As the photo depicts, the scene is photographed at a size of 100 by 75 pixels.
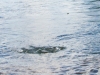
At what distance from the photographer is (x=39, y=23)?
12945mm

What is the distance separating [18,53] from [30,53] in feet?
1.16

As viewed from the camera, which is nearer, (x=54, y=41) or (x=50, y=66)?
(x=50, y=66)

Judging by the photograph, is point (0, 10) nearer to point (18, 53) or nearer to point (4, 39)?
point (4, 39)

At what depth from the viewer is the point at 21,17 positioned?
1467 cm

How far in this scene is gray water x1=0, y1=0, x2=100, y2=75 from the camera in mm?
6848

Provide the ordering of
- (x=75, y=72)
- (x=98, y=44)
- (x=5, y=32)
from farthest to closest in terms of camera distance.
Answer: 1. (x=5, y=32)
2. (x=98, y=44)
3. (x=75, y=72)

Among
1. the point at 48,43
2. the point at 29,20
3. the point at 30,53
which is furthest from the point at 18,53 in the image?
the point at 29,20

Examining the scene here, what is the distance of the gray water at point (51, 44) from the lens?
22.5ft

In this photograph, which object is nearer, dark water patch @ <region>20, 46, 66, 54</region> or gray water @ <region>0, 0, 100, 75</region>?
gray water @ <region>0, 0, 100, 75</region>

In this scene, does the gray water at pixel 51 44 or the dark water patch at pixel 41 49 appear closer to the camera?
the gray water at pixel 51 44

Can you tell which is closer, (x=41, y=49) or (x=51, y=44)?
(x=41, y=49)

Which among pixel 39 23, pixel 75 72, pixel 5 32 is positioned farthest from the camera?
pixel 39 23

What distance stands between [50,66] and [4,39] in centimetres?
336

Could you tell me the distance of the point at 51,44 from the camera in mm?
9086
